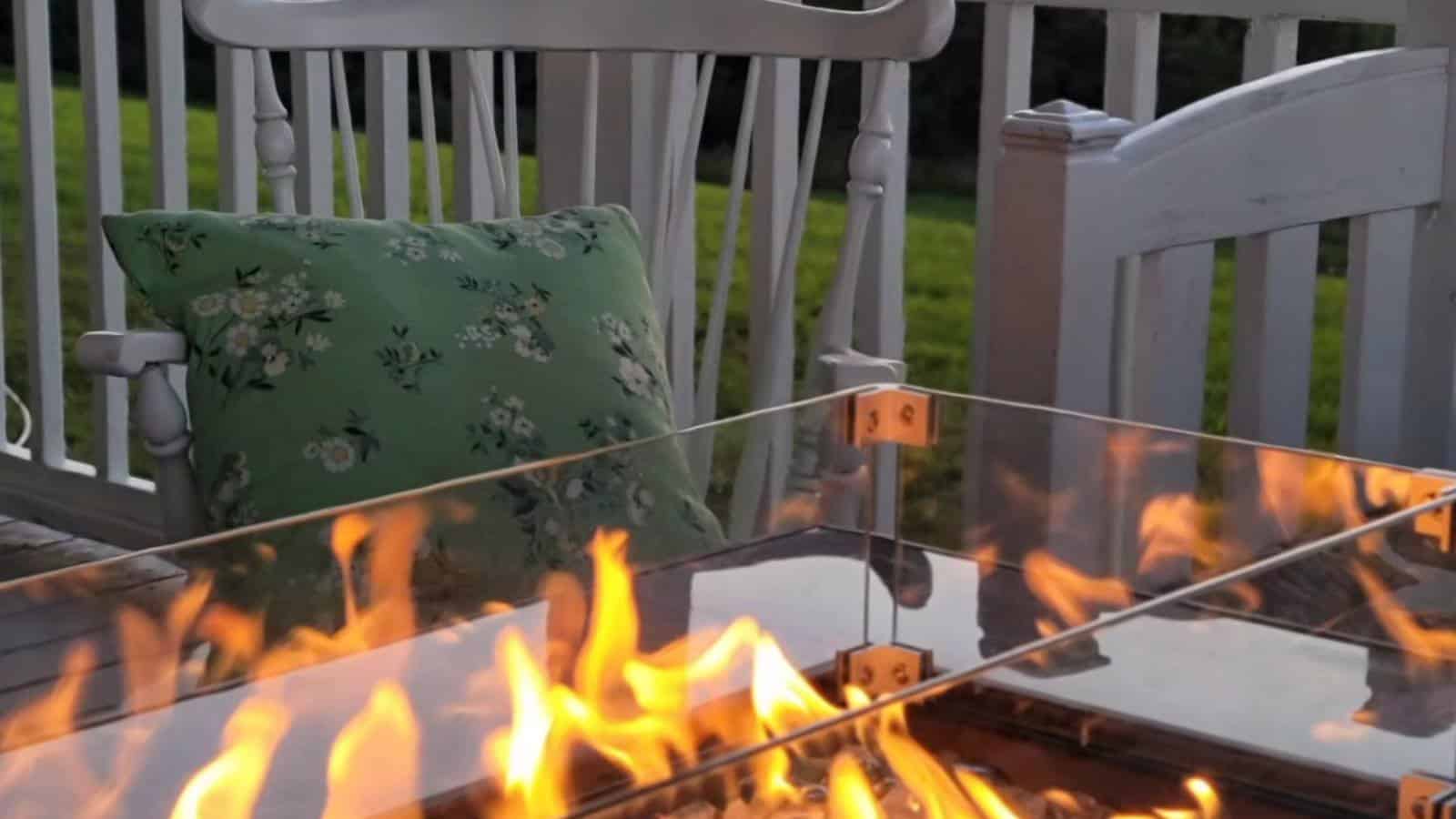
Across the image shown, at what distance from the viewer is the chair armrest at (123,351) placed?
4.81ft

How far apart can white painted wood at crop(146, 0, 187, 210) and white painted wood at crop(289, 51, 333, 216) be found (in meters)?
0.24

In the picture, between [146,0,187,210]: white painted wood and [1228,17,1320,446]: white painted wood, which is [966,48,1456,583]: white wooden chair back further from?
[146,0,187,210]: white painted wood

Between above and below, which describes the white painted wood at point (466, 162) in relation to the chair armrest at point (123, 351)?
above

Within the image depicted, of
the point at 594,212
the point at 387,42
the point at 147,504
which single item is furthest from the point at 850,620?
the point at 147,504

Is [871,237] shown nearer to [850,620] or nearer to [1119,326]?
[1119,326]

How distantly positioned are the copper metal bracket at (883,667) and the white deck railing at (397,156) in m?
0.68

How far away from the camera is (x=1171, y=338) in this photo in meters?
1.43

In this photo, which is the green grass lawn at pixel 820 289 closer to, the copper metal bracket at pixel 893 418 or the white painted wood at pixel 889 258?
the white painted wood at pixel 889 258

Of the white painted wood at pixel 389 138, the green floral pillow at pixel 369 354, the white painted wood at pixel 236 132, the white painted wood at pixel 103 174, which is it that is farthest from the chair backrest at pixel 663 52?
the white painted wood at pixel 103 174

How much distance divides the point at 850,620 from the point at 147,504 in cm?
224

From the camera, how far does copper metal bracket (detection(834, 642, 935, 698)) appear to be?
0.86 meters

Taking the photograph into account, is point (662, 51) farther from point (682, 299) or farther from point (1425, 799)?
point (1425, 799)

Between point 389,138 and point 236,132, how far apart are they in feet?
1.07

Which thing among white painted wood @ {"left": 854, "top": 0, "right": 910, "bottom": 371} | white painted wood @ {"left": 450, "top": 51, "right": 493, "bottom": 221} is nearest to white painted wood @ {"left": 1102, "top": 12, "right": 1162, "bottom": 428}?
white painted wood @ {"left": 854, "top": 0, "right": 910, "bottom": 371}
